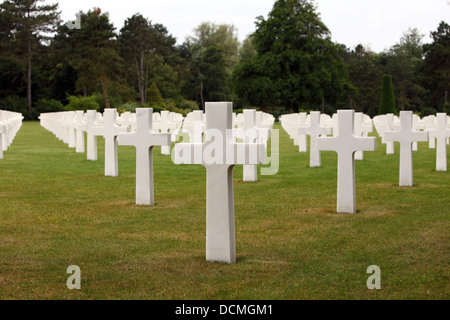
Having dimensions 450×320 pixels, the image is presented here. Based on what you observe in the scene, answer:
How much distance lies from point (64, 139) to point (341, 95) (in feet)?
140

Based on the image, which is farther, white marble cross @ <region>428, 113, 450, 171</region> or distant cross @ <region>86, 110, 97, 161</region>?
distant cross @ <region>86, 110, 97, 161</region>

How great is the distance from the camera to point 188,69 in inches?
3349

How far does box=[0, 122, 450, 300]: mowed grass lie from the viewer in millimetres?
5027

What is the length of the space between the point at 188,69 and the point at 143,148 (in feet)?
252

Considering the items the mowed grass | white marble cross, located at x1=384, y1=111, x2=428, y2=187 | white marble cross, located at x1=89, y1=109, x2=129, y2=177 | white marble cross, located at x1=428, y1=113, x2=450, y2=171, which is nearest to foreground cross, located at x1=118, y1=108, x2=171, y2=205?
the mowed grass

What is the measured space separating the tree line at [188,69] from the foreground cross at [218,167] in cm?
4960

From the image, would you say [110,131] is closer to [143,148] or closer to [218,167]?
[143,148]

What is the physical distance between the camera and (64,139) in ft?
81.0

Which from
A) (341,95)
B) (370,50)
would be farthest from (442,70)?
(370,50)

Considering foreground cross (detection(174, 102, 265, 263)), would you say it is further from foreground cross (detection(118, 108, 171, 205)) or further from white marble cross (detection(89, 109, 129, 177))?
white marble cross (detection(89, 109, 129, 177))

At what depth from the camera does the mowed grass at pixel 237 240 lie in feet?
16.5

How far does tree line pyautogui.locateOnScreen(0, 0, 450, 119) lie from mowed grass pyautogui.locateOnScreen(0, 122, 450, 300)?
148 feet
